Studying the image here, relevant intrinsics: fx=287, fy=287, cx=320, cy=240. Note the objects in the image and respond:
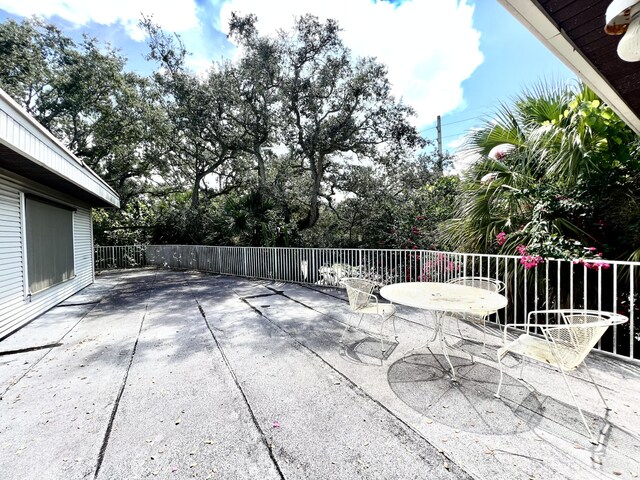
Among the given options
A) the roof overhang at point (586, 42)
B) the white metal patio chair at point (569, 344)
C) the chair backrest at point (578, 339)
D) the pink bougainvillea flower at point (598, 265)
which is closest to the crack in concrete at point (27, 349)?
the white metal patio chair at point (569, 344)

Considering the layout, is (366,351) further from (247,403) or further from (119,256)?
(119,256)

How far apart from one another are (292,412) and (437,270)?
12.7 ft

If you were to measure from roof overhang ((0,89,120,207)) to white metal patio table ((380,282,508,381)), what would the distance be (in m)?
4.44

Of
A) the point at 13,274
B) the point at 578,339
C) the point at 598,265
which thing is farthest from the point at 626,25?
the point at 13,274

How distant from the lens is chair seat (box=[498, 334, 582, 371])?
2014mm

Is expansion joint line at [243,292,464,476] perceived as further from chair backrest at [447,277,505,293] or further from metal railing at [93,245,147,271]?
metal railing at [93,245,147,271]

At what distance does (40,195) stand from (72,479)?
6.09m

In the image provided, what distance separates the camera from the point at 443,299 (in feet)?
9.14

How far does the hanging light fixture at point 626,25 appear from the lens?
1.51 metres

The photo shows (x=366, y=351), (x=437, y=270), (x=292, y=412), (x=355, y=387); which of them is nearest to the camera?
(x=292, y=412)

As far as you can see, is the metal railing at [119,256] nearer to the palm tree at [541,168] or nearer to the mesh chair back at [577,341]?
the palm tree at [541,168]

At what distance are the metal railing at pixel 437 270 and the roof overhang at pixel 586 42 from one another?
5.31ft

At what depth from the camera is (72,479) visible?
162 centimetres

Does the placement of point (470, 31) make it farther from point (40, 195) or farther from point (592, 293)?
point (40, 195)
